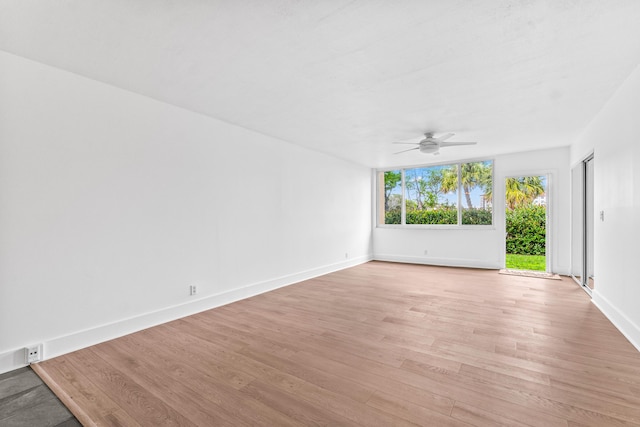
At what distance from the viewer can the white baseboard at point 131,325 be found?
7.99ft

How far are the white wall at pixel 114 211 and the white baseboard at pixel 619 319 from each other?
420 centimetres

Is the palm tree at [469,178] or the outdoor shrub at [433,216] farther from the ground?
the palm tree at [469,178]

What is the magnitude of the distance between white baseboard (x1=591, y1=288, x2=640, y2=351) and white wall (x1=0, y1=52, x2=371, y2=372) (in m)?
4.20

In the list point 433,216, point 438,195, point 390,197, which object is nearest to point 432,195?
point 438,195

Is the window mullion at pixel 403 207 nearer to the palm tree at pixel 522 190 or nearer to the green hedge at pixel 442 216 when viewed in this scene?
the green hedge at pixel 442 216

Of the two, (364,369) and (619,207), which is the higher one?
(619,207)

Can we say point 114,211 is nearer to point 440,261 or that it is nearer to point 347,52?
point 347,52

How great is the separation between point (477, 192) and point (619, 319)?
413 cm

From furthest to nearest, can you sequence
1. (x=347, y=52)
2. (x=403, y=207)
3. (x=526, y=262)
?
(x=403, y=207) → (x=526, y=262) → (x=347, y=52)

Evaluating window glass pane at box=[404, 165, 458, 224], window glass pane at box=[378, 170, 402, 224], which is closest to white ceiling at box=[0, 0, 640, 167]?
window glass pane at box=[404, 165, 458, 224]

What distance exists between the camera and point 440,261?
7125 mm

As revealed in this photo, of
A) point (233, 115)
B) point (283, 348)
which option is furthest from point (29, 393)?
point (233, 115)

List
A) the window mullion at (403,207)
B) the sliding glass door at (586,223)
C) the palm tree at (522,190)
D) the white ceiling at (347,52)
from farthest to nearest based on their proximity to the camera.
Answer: the window mullion at (403,207), the palm tree at (522,190), the sliding glass door at (586,223), the white ceiling at (347,52)

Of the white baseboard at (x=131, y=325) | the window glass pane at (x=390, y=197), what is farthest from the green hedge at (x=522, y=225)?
the white baseboard at (x=131, y=325)
